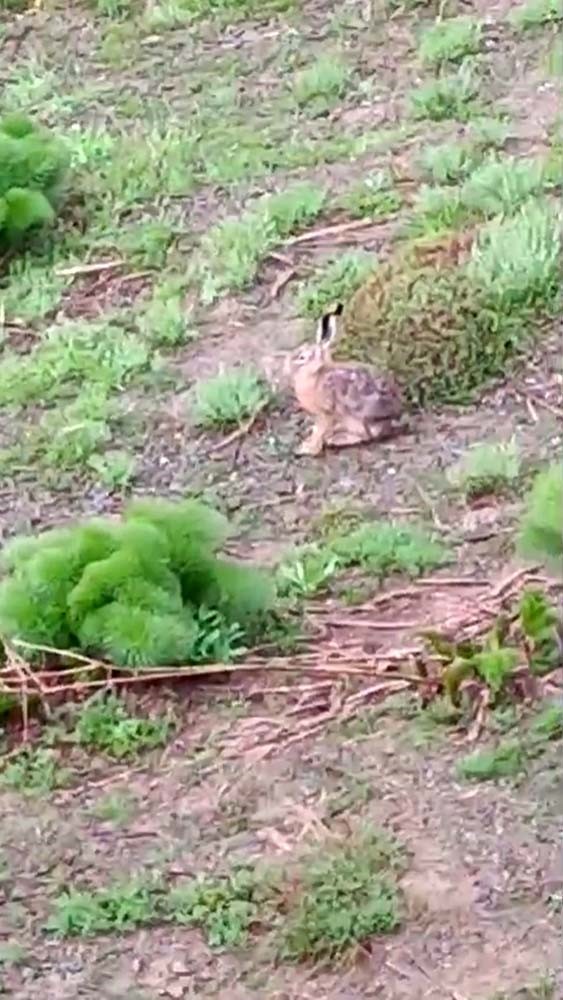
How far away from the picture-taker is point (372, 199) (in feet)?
17.6

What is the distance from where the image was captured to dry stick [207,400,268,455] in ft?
14.6

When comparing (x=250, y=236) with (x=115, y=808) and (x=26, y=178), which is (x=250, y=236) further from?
(x=115, y=808)

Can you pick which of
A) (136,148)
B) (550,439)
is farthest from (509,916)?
(136,148)

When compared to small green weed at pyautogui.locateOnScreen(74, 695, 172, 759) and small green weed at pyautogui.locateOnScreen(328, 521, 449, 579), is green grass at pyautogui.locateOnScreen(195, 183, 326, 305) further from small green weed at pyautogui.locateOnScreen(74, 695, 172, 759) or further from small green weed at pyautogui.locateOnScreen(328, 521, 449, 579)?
small green weed at pyautogui.locateOnScreen(74, 695, 172, 759)

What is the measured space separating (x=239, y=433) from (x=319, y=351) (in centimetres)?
25

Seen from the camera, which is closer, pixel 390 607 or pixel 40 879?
pixel 40 879

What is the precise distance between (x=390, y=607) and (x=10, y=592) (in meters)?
0.67

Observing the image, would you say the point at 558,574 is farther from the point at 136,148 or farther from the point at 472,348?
the point at 136,148

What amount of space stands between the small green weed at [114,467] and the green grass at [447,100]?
1845mm

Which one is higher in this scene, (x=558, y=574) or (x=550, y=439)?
(x=558, y=574)

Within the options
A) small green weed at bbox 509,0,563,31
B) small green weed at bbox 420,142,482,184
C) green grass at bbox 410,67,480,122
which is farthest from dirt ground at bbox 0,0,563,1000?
small green weed at bbox 509,0,563,31

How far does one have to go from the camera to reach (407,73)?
20.1 feet

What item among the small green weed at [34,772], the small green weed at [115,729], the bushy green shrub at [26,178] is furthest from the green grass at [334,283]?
the small green weed at [34,772]

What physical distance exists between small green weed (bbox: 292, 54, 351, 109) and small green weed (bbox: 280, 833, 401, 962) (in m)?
3.55
